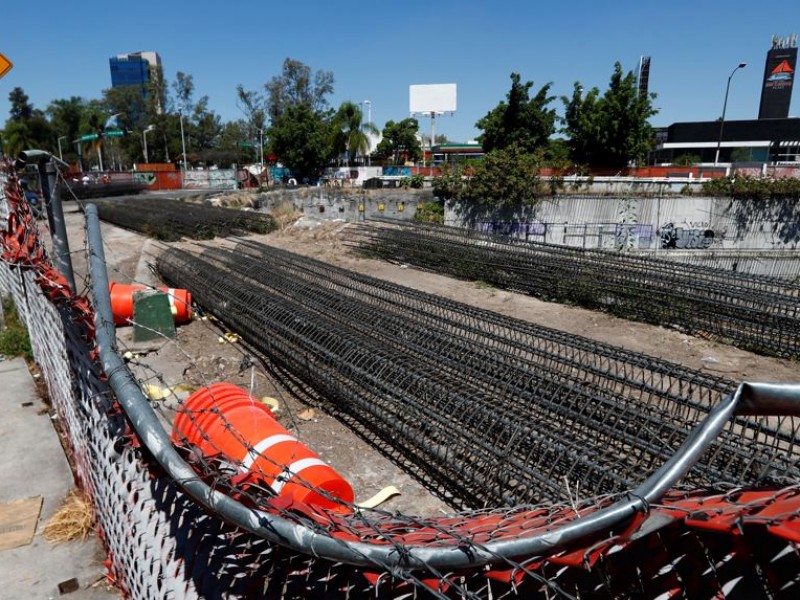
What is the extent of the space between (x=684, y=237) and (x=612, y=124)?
37.7 feet

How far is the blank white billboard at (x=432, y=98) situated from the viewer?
6944 cm

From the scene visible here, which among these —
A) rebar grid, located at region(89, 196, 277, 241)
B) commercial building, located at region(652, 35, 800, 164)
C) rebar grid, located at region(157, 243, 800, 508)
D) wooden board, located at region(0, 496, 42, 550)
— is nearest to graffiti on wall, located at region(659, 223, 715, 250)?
rebar grid, located at region(89, 196, 277, 241)

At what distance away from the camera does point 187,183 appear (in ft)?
165

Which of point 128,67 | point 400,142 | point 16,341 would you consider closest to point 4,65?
point 16,341

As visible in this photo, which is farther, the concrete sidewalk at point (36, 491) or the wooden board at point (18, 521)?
the wooden board at point (18, 521)

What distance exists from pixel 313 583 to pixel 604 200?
75.7 ft

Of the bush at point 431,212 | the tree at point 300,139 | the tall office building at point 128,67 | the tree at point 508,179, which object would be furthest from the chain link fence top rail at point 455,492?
the tall office building at point 128,67

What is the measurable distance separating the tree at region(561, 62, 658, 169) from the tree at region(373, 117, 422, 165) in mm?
21453

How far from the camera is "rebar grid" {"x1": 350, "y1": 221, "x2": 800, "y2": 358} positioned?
28.8ft

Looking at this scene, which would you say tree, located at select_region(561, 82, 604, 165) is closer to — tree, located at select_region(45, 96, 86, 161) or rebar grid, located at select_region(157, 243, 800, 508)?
rebar grid, located at select_region(157, 243, 800, 508)

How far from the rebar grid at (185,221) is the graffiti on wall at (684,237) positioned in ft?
52.8

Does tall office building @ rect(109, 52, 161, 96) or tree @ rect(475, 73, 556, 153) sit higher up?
tall office building @ rect(109, 52, 161, 96)

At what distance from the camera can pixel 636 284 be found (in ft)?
34.4

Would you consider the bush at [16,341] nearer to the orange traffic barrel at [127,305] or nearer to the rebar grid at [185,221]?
the orange traffic barrel at [127,305]
